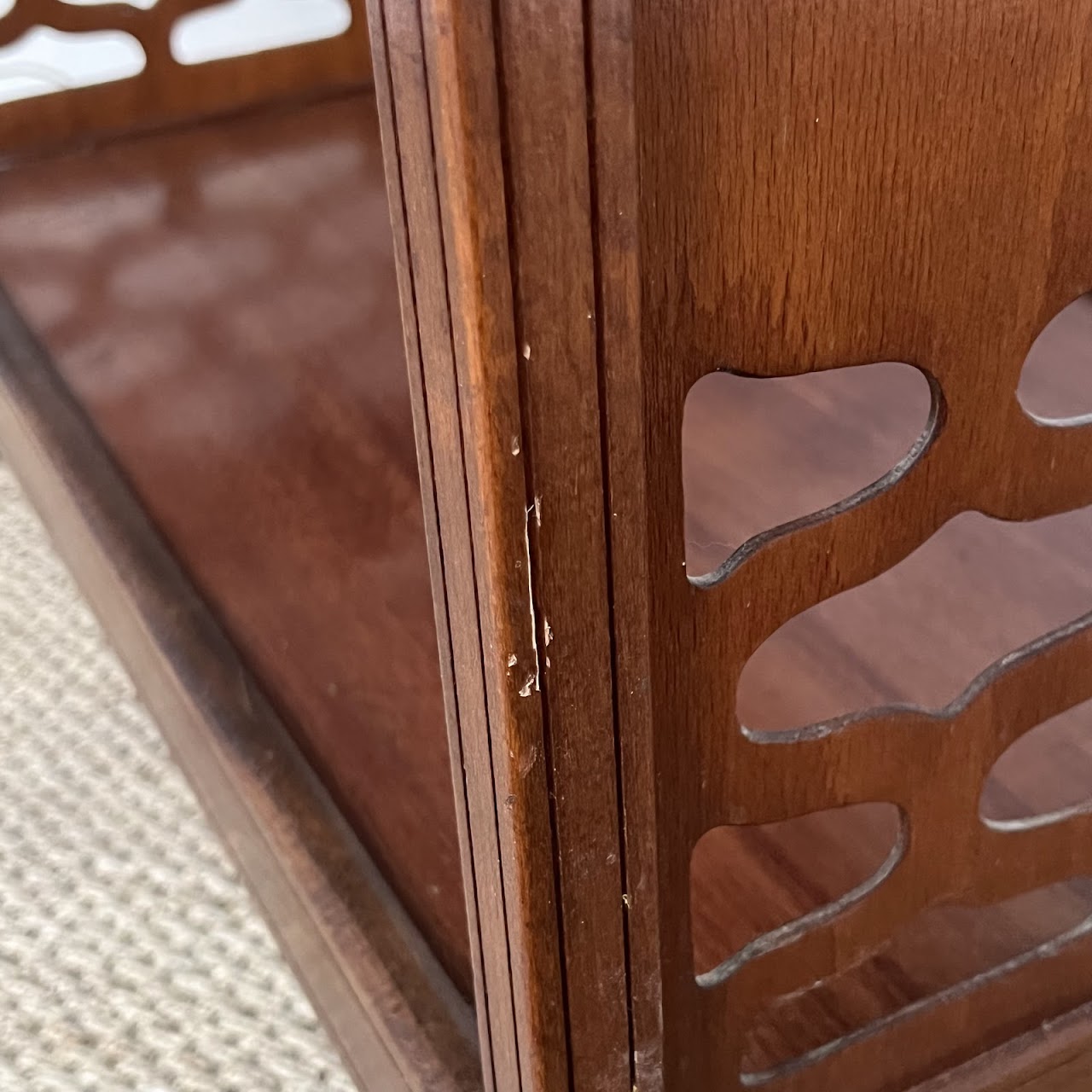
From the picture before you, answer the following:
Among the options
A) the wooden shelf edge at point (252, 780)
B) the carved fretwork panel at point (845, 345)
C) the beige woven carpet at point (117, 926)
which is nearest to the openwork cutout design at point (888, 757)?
the carved fretwork panel at point (845, 345)

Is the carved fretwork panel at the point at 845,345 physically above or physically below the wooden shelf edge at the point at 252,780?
above

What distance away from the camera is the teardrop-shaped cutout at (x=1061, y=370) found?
0.91 metres

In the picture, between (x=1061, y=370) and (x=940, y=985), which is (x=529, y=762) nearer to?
(x=940, y=985)

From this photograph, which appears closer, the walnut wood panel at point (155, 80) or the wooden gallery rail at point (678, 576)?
the wooden gallery rail at point (678, 576)

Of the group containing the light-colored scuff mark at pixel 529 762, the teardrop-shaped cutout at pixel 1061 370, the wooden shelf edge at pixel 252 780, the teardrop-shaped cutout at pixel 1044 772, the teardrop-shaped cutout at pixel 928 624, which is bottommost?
the wooden shelf edge at pixel 252 780

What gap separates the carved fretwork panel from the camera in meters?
0.34

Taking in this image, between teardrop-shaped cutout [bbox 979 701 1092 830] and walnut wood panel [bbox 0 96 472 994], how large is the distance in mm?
289

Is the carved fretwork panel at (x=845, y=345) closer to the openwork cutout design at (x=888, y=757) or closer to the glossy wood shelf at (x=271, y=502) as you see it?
the openwork cutout design at (x=888, y=757)

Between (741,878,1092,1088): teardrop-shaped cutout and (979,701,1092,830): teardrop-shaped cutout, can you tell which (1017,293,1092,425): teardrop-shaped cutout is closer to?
(979,701,1092,830): teardrop-shaped cutout

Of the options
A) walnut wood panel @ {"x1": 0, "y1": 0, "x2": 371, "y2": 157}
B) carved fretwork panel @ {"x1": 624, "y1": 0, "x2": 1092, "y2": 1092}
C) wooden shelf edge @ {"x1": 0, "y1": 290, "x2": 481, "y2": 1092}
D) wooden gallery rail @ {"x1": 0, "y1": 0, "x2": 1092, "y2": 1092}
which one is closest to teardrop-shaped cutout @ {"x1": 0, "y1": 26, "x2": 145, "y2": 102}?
walnut wood panel @ {"x1": 0, "y1": 0, "x2": 371, "y2": 157}

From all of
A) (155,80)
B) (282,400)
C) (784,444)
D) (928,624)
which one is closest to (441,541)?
(928,624)

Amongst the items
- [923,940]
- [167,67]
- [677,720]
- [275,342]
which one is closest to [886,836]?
[923,940]

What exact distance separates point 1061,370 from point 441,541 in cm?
69

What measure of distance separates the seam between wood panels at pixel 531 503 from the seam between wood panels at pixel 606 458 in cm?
2
